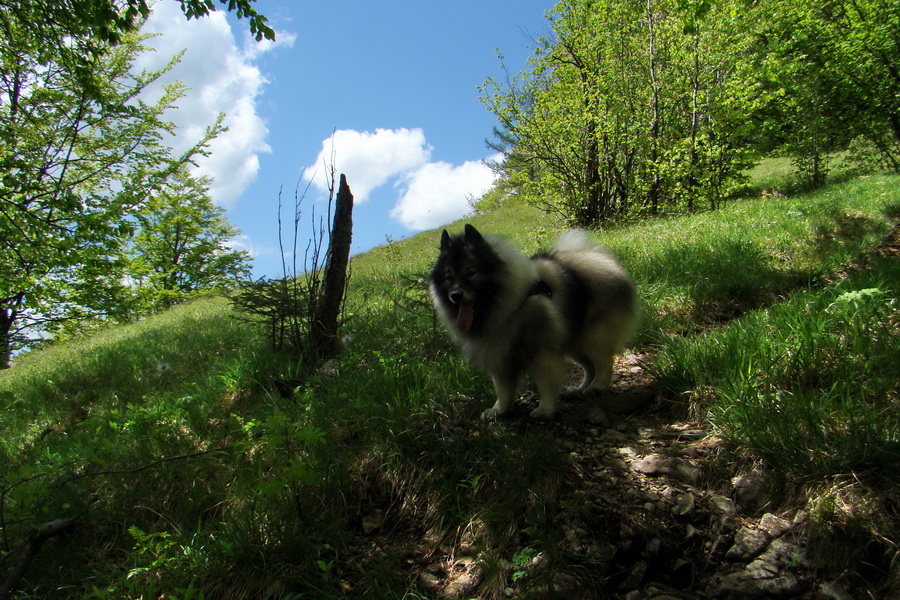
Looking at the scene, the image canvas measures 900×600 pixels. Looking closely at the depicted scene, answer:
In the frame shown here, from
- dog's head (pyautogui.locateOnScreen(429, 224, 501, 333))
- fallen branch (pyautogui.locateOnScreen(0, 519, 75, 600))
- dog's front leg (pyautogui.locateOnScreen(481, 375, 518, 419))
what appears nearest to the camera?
fallen branch (pyautogui.locateOnScreen(0, 519, 75, 600))

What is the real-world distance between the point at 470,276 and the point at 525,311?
17.6 inches

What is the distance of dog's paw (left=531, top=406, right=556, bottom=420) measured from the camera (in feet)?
10.6

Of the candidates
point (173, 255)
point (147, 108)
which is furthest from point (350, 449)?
point (173, 255)

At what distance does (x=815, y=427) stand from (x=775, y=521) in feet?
1.66

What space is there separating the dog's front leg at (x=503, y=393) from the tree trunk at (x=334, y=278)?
1.99 m

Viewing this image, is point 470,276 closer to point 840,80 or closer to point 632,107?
point 632,107

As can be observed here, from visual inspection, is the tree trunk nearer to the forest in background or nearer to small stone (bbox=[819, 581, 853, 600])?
small stone (bbox=[819, 581, 853, 600])

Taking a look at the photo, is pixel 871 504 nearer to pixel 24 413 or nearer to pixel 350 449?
pixel 350 449

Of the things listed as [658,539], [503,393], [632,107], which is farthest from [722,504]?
[632,107]

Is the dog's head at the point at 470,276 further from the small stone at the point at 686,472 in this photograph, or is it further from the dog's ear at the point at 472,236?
the small stone at the point at 686,472

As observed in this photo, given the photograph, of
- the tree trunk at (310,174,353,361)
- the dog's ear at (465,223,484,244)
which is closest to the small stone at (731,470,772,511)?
the dog's ear at (465,223,484,244)

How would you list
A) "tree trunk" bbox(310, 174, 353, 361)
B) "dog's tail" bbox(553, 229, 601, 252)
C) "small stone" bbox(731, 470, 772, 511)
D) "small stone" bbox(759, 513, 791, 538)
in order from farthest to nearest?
"tree trunk" bbox(310, 174, 353, 361), "dog's tail" bbox(553, 229, 601, 252), "small stone" bbox(731, 470, 772, 511), "small stone" bbox(759, 513, 791, 538)

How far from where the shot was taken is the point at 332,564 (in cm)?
230

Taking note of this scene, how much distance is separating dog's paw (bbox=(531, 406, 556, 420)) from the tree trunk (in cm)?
223
